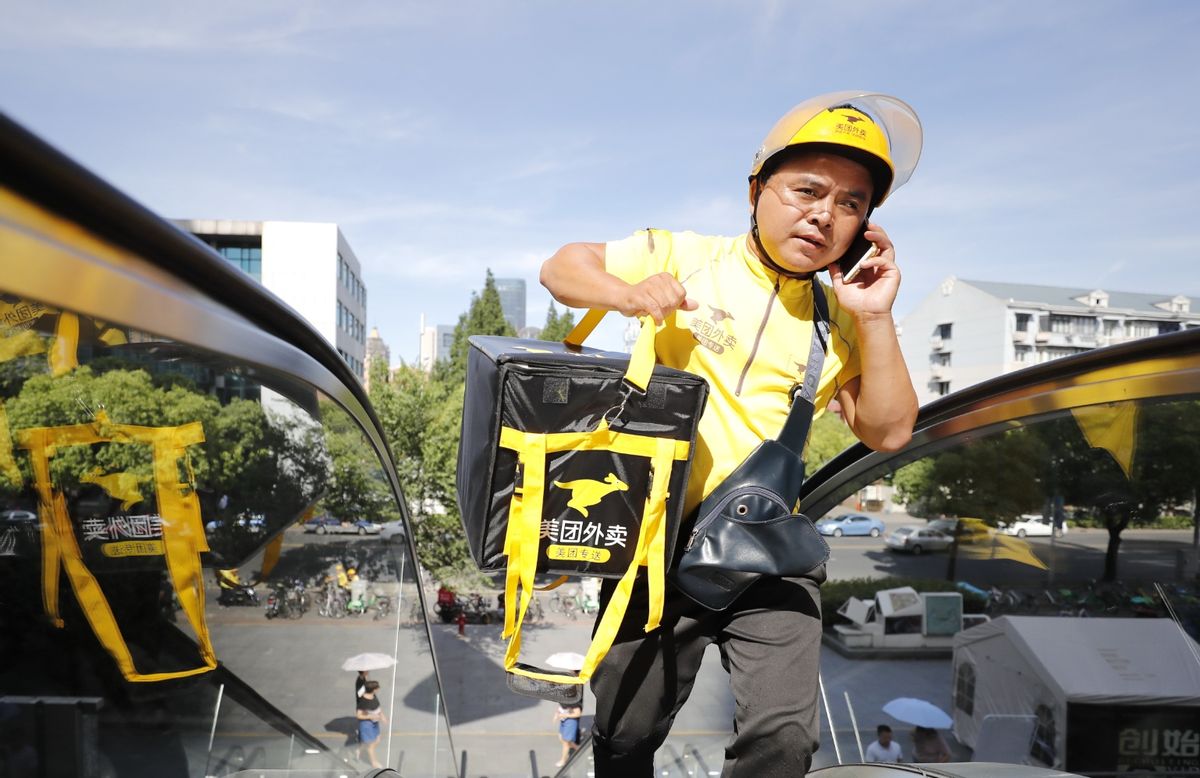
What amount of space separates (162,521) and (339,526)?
2.32 m

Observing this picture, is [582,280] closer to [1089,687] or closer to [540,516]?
[540,516]

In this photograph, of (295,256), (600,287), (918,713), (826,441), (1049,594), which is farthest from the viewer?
(295,256)

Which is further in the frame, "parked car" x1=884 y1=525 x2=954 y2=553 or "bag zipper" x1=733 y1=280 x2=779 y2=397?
"parked car" x1=884 y1=525 x2=954 y2=553

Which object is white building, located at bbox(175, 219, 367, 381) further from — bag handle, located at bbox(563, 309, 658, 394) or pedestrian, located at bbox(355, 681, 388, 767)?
bag handle, located at bbox(563, 309, 658, 394)

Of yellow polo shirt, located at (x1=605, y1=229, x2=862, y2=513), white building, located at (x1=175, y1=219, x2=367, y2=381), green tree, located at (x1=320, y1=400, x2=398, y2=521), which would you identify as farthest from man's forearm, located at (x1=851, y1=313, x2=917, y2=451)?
white building, located at (x1=175, y1=219, x2=367, y2=381)

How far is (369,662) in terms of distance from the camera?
4.40 meters

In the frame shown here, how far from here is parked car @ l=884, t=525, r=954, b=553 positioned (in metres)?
4.99

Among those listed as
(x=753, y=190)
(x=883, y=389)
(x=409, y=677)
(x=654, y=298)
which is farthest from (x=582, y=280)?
(x=409, y=677)

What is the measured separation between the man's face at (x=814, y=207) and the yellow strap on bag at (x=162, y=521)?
5.61 feet

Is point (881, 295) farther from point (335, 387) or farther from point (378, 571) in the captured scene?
point (378, 571)

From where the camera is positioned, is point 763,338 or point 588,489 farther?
point 763,338

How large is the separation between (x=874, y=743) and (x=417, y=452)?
52.8ft

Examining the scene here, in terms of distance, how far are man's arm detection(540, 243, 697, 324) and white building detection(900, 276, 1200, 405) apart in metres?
53.9

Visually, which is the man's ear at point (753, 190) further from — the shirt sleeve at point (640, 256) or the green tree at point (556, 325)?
the green tree at point (556, 325)
